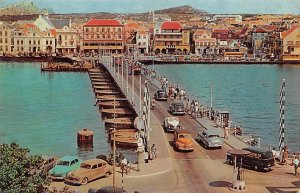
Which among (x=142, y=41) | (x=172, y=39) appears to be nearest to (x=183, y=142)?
(x=172, y=39)

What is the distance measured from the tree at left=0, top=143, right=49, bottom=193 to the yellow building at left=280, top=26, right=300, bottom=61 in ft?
259

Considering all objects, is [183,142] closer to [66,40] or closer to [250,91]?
[250,91]

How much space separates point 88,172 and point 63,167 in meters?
1.20

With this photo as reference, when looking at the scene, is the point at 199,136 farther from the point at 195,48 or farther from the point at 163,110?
the point at 195,48

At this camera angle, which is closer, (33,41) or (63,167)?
(63,167)

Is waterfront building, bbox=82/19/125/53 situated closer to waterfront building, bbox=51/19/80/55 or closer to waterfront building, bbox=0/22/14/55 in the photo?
waterfront building, bbox=51/19/80/55

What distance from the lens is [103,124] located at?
30125 mm

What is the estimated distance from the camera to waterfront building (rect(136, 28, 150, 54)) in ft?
297

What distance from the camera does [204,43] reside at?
9288 centimetres

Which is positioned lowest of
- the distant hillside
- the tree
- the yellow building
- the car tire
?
the car tire

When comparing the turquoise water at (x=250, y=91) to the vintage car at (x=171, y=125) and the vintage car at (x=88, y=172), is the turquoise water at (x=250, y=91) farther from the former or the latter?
the vintage car at (x=88, y=172)

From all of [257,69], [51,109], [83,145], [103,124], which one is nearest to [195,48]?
[257,69]

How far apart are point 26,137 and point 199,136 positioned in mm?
9972

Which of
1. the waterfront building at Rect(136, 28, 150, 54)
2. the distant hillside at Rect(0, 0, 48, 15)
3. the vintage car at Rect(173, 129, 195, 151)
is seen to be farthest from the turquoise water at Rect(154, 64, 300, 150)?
the distant hillside at Rect(0, 0, 48, 15)
